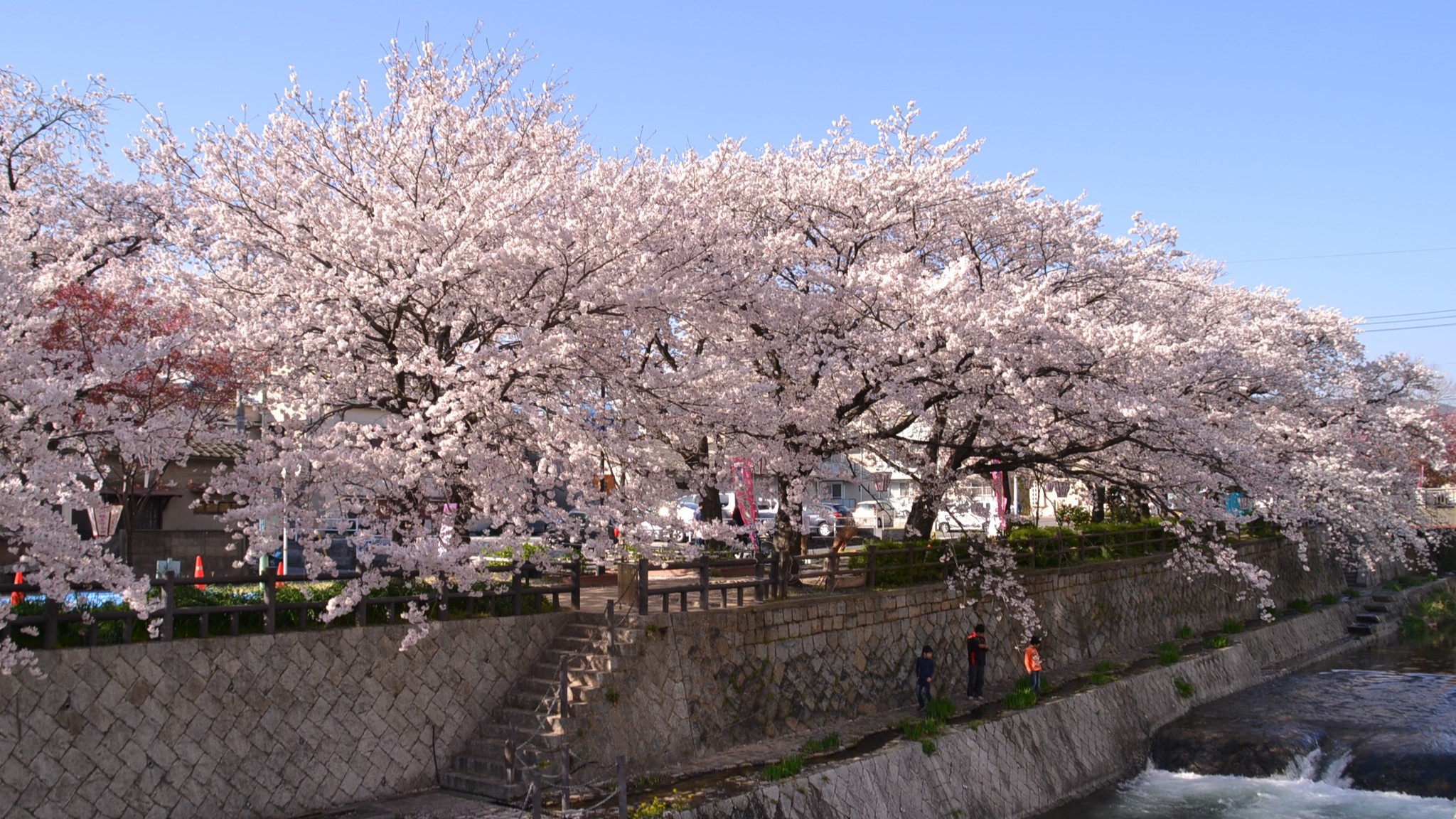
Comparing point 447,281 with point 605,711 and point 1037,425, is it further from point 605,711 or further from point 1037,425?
point 1037,425

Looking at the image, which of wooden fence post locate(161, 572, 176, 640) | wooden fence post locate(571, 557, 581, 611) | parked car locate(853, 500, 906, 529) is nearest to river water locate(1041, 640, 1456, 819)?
wooden fence post locate(571, 557, 581, 611)

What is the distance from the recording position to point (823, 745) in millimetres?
17531

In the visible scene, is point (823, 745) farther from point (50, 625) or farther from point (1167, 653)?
point (1167, 653)

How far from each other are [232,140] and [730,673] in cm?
1152

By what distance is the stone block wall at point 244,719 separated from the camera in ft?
38.9

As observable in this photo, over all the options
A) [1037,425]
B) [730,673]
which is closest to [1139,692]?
[1037,425]

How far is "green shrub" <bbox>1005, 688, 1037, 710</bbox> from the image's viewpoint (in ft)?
67.9

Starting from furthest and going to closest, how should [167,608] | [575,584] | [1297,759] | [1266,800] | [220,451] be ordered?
[220,451], [1297,759], [1266,800], [575,584], [167,608]

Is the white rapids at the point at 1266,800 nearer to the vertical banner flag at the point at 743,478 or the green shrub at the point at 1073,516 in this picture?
the vertical banner flag at the point at 743,478

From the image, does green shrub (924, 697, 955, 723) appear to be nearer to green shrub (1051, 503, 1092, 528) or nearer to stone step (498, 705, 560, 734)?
stone step (498, 705, 560, 734)

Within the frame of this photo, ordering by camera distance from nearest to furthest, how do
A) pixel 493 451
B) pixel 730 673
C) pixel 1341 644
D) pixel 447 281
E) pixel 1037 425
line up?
pixel 447 281 → pixel 493 451 → pixel 730 673 → pixel 1037 425 → pixel 1341 644

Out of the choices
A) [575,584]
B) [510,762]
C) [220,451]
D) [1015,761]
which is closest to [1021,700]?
[1015,761]

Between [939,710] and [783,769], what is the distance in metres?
5.31

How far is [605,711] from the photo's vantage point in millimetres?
15734
